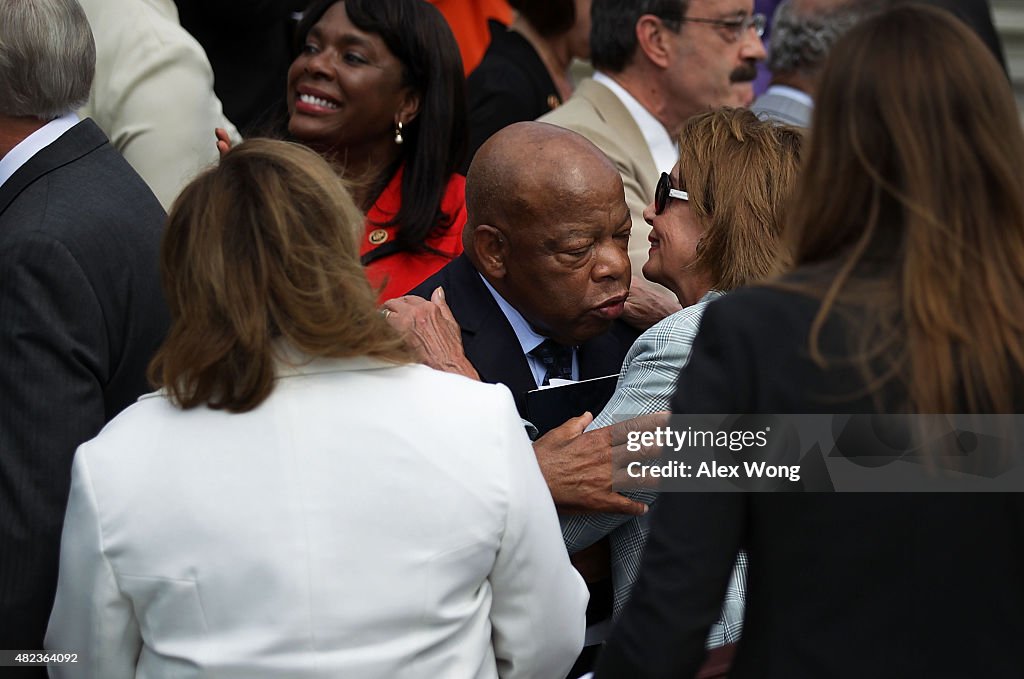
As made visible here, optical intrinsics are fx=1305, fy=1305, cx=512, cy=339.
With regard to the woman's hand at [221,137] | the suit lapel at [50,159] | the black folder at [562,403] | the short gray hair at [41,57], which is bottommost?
the black folder at [562,403]

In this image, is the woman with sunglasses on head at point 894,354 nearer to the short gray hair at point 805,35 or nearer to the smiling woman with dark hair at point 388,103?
the smiling woman with dark hair at point 388,103

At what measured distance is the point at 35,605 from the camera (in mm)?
2539

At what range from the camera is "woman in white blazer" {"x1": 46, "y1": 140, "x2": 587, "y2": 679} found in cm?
215

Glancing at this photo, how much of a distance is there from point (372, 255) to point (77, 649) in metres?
2.03

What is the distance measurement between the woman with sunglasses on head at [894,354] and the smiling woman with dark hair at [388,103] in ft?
8.14

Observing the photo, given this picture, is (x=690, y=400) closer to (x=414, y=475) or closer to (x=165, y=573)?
(x=414, y=475)

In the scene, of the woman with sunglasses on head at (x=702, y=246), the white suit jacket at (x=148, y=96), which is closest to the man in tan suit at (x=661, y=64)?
the white suit jacket at (x=148, y=96)

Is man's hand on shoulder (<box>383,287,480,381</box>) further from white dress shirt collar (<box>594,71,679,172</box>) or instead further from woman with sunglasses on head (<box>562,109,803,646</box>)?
white dress shirt collar (<box>594,71,679,172</box>)

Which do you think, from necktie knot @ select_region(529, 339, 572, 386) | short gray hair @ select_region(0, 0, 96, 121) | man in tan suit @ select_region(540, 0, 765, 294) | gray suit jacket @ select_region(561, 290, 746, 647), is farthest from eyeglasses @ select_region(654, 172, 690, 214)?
man in tan suit @ select_region(540, 0, 765, 294)

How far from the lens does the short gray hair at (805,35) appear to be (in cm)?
523

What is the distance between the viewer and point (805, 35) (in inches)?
210

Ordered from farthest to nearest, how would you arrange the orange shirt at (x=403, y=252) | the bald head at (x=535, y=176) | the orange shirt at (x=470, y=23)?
1. the orange shirt at (x=470, y=23)
2. the orange shirt at (x=403, y=252)
3. the bald head at (x=535, y=176)

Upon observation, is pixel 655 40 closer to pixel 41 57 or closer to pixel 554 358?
pixel 554 358

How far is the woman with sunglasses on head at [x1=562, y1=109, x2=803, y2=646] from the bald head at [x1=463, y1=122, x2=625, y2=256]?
211 millimetres
